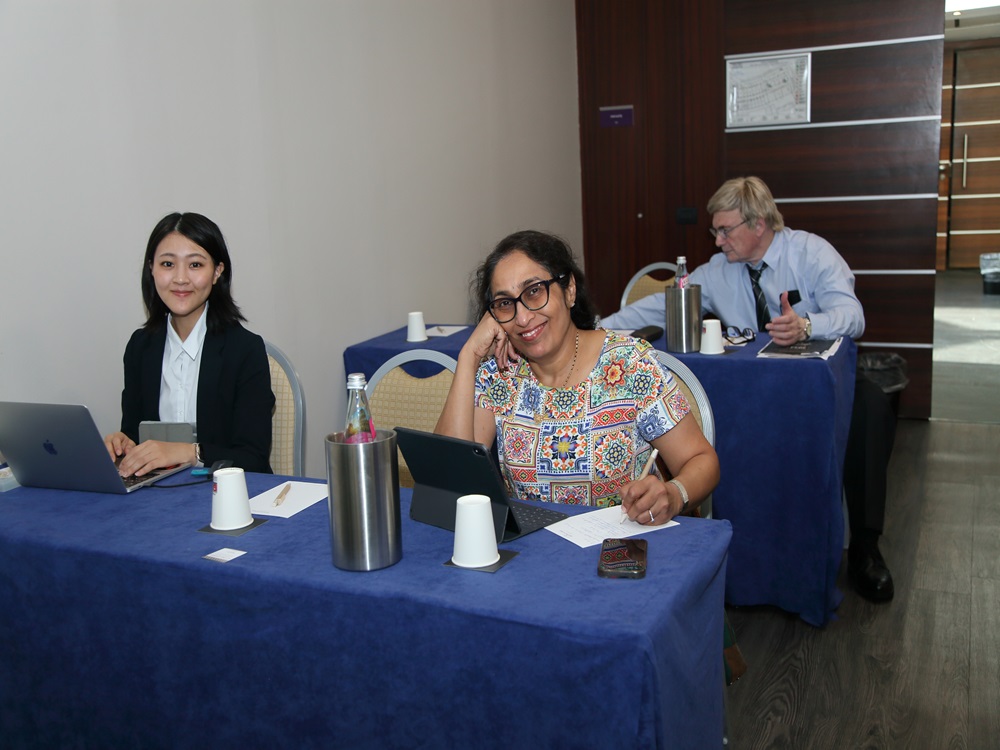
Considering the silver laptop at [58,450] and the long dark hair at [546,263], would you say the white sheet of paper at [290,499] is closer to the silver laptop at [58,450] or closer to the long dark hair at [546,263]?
the silver laptop at [58,450]

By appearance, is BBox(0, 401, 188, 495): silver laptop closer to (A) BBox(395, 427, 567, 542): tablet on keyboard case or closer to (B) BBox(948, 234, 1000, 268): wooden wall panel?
(A) BBox(395, 427, 567, 542): tablet on keyboard case

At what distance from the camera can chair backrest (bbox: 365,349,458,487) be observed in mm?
2320

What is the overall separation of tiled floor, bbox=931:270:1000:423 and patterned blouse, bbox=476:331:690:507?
376 cm

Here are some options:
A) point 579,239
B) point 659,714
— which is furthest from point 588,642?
point 579,239

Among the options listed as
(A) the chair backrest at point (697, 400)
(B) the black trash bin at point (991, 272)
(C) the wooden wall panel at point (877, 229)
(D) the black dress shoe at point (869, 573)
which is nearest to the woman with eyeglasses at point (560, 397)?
(A) the chair backrest at point (697, 400)

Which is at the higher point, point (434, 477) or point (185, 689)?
point (434, 477)

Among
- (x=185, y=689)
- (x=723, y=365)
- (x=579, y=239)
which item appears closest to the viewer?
(x=185, y=689)

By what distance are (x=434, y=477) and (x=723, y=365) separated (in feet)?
4.73

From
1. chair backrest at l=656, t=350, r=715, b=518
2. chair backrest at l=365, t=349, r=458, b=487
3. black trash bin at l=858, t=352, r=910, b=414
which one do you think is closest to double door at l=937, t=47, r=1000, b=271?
black trash bin at l=858, t=352, r=910, b=414

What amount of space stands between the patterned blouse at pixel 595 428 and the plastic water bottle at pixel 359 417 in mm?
574

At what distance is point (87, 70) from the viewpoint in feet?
7.29

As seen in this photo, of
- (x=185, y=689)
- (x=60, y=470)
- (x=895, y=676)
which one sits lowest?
(x=895, y=676)

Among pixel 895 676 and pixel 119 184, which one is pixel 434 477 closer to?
pixel 119 184

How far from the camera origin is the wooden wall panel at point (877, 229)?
4.77 meters
